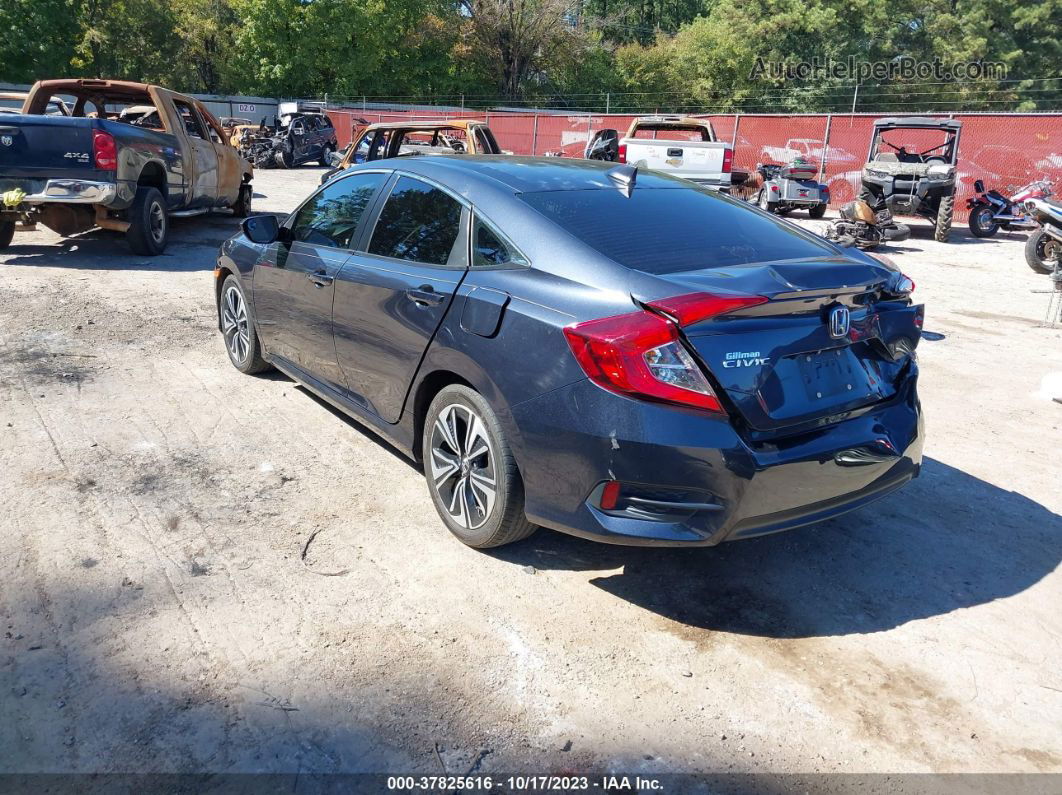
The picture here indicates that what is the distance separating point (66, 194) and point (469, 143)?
489cm

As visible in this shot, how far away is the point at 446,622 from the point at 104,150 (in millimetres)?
7631

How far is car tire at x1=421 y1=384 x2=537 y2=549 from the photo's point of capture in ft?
10.5

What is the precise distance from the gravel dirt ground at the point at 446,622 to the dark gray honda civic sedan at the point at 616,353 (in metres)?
0.41

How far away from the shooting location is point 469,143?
10.9m

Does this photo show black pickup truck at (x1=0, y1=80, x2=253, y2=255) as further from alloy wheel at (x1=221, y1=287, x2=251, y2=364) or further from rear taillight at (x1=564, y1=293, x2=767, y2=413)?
rear taillight at (x1=564, y1=293, x2=767, y2=413)

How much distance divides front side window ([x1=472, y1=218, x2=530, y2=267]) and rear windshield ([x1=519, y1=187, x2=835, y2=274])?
0.20 metres

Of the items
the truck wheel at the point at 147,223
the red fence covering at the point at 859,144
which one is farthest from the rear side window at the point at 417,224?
the red fence covering at the point at 859,144

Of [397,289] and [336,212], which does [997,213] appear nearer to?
[336,212]

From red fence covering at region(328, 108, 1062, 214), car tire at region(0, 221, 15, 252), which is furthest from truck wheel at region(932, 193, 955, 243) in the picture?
car tire at region(0, 221, 15, 252)

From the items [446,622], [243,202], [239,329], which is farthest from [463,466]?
[243,202]

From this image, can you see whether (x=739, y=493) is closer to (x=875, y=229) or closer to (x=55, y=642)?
(x=55, y=642)

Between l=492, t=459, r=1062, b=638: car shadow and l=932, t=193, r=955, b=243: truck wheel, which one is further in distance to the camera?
l=932, t=193, r=955, b=243: truck wheel

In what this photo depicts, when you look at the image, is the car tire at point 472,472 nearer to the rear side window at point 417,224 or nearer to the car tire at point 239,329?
the rear side window at point 417,224

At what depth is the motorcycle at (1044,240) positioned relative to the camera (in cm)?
1055
